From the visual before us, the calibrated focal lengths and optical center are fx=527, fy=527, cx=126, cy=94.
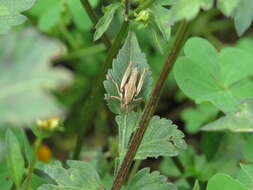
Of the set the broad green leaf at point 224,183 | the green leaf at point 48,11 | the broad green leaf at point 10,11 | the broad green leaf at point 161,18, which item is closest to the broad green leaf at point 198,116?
the green leaf at point 48,11

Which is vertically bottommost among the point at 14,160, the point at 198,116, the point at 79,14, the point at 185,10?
the point at 198,116

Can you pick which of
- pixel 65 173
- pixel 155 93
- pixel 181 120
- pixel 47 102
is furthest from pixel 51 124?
pixel 181 120

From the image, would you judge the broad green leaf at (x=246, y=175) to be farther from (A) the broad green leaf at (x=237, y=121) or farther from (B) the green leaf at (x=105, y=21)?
(B) the green leaf at (x=105, y=21)

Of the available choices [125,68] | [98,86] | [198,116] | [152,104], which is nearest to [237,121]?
[152,104]

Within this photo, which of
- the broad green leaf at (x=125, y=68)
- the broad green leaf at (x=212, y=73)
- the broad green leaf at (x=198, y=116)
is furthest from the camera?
the broad green leaf at (x=198, y=116)

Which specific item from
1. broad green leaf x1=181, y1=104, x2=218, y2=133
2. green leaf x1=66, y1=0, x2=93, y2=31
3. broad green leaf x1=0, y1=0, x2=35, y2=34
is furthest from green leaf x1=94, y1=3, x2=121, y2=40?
broad green leaf x1=181, y1=104, x2=218, y2=133

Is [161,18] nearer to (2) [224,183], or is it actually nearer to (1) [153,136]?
(1) [153,136]
